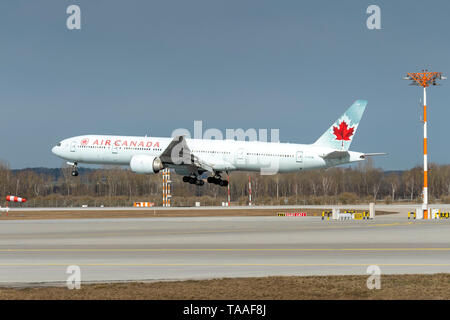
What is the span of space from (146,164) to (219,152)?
317 inches

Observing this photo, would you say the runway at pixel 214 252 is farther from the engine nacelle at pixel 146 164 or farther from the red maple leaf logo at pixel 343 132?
the red maple leaf logo at pixel 343 132

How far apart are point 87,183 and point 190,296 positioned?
548 feet

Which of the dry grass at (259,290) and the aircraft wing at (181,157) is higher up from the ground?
the aircraft wing at (181,157)

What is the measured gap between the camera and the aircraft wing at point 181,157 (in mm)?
64250

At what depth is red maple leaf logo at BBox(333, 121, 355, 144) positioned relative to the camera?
66375mm

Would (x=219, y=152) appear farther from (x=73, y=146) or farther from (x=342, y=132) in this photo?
(x=73, y=146)

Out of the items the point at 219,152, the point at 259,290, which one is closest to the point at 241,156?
the point at 219,152

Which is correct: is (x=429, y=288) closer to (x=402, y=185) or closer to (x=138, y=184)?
(x=138, y=184)

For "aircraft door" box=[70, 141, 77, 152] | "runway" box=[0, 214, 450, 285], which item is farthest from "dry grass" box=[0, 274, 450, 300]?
"aircraft door" box=[70, 141, 77, 152]

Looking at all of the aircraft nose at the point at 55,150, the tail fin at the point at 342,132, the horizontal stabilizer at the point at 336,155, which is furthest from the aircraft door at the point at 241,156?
the aircraft nose at the point at 55,150

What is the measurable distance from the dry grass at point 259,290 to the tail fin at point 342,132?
46.6 meters

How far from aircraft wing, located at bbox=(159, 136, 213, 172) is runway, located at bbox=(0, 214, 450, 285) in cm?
2079
